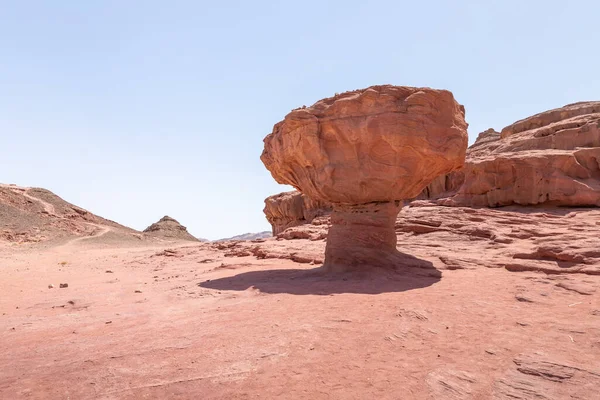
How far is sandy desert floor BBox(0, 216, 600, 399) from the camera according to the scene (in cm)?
371

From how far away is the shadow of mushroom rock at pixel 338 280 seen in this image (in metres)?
8.30

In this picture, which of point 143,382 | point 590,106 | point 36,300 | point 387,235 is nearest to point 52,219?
point 36,300

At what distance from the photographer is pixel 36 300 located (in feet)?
28.4

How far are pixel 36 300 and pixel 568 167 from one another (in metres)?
18.2

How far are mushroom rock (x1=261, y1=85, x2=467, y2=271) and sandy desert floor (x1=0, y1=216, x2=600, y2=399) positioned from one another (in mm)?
1757

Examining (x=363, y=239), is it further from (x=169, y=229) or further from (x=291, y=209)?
(x=169, y=229)

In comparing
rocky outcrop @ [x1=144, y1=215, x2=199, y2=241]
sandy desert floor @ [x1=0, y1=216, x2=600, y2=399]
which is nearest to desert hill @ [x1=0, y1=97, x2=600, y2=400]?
sandy desert floor @ [x1=0, y1=216, x2=600, y2=399]

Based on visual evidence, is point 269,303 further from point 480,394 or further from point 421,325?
point 480,394

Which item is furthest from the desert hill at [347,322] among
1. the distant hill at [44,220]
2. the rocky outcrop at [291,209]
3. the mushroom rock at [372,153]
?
the distant hill at [44,220]

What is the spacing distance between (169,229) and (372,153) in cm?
4148

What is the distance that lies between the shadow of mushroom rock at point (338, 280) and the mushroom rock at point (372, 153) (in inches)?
16.4

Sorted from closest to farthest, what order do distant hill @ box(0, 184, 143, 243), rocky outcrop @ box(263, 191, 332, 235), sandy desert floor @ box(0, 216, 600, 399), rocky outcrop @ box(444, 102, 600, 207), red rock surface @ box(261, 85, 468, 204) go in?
sandy desert floor @ box(0, 216, 600, 399) < red rock surface @ box(261, 85, 468, 204) < rocky outcrop @ box(444, 102, 600, 207) < rocky outcrop @ box(263, 191, 332, 235) < distant hill @ box(0, 184, 143, 243)

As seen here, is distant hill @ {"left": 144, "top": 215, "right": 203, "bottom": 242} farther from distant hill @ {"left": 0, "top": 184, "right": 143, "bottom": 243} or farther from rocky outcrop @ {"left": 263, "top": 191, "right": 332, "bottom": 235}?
rocky outcrop @ {"left": 263, "top": 191, "right": 332, "bottom": 235}

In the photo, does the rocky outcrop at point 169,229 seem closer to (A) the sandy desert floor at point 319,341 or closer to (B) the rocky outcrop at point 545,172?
(B) the rocky outcrop at point 545,172
